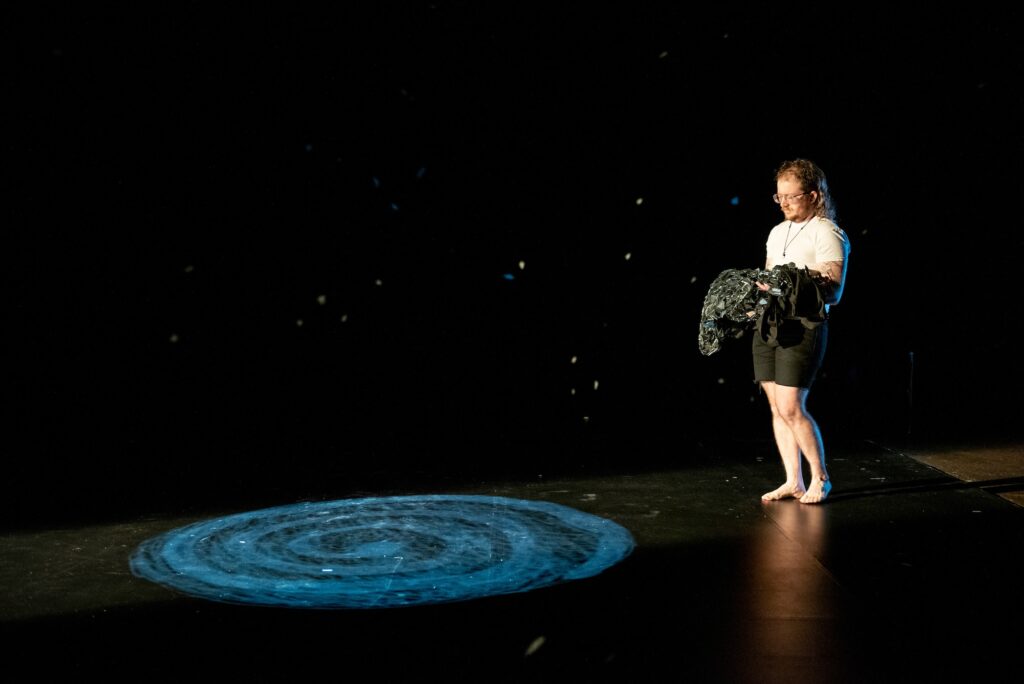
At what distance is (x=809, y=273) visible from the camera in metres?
3.35

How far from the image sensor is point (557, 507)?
3.70 metres

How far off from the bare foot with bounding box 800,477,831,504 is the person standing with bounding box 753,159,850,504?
0.04m

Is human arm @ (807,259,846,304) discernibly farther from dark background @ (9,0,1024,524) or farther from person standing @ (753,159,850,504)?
dark background @ (9,0,1024,524)

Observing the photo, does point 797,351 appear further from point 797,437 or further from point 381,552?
point 381,552

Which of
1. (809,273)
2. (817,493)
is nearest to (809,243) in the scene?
(809,273)

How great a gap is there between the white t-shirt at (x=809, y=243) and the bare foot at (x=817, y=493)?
84cm

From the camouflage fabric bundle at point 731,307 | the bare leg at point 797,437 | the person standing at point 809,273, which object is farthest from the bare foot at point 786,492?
the camouflage fabric bundle at point 731,307

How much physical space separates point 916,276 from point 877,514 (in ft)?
9.14

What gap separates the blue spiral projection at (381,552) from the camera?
2641 millimetres

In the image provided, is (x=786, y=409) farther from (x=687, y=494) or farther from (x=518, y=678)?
(x=518, y=678)

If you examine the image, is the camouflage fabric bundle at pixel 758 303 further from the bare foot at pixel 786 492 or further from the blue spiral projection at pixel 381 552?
the blue spiral projection at pixel 381 552

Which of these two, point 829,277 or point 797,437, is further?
point 797,437

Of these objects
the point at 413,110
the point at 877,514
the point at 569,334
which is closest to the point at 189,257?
the point at 413,110

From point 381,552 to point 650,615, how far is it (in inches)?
38.7
